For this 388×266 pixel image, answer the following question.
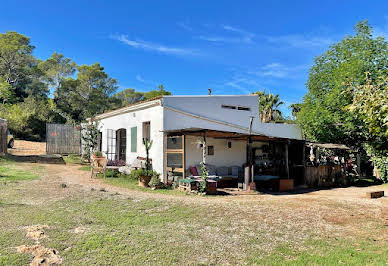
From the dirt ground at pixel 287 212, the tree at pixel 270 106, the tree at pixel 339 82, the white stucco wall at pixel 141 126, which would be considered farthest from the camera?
the tree at pixel 270 106

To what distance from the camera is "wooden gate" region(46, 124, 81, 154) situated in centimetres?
1978

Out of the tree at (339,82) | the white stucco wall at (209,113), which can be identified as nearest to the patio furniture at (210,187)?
the white stucco wall at (209,113)

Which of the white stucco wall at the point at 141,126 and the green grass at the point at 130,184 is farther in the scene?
the white stucco wall at the point at 141,126

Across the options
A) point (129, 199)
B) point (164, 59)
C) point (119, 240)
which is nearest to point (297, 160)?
point (129, 199)

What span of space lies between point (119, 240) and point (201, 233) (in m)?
1.49

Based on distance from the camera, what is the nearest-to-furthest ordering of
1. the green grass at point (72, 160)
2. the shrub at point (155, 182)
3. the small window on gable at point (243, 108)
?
the shrub at point (155, 182) < the small window on gable at point (243, 108) < the green grass at point (72, 160)

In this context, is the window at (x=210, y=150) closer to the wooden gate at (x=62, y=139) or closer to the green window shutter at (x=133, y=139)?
the green window shutter at (x=133, y=139)

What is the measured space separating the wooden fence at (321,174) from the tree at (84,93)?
30.2 meters

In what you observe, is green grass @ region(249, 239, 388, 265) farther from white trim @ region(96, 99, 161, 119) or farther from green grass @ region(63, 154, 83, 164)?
green grass @ region(63, 154, 83, 164)

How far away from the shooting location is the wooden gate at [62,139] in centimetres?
1978

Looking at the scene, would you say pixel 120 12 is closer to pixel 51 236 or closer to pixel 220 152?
pixel 220 152

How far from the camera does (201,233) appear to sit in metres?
5.20

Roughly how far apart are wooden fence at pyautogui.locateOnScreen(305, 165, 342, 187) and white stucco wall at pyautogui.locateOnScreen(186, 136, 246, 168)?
3.23 m

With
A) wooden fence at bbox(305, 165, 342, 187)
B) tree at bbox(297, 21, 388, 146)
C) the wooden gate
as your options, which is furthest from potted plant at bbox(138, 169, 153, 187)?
the wooden gate
